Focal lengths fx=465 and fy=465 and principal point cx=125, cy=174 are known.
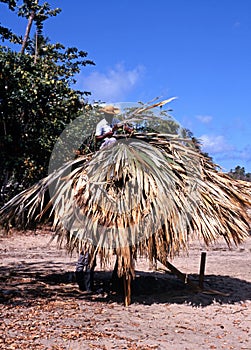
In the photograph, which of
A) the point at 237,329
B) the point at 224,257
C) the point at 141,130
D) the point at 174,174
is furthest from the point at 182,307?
the point at 224,257

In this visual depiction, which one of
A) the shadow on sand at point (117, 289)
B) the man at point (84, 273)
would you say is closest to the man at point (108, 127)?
the man at point (84, 273)

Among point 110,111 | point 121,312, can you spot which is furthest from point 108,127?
point 121,312

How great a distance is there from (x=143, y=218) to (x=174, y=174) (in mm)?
736

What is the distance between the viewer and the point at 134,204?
5086 mm

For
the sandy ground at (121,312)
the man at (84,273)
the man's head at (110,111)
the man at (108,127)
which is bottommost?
the sandy ground at (121,312)

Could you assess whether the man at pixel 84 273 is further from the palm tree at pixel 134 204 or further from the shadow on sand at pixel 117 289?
the palm tree at pixel 134 204

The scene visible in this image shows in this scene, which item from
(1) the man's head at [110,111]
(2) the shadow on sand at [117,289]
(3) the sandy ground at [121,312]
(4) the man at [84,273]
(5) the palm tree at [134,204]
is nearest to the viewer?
(3) the sandy ground at [121,312]

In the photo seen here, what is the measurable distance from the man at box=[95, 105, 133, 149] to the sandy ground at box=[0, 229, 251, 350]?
2030 mm

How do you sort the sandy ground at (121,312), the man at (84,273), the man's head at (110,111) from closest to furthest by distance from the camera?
the sandy ground at (121,312) < the man at (84,273) < the man's head at (110,111)

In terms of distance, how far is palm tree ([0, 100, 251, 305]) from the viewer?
16.6ft

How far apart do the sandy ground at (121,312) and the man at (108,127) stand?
2030 millimetres

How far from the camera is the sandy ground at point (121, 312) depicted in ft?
14.0

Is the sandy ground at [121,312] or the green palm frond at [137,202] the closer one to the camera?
the sandy ground at [121,312]

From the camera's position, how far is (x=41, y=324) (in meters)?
4.59
